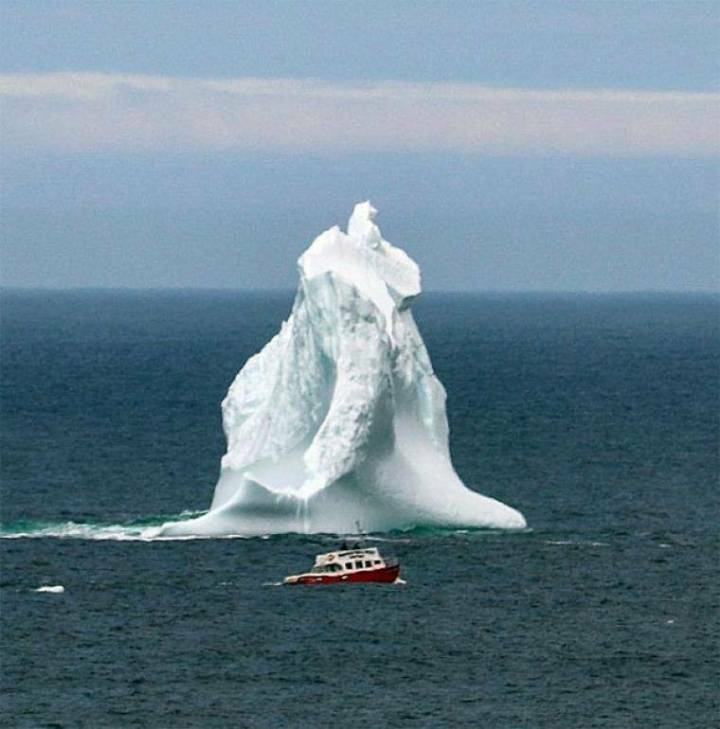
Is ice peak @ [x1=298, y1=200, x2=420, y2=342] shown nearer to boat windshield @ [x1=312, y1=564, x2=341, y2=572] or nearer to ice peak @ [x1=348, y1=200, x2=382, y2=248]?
ice peak @ [x1=348, y1=200, x2=382, y2=248]

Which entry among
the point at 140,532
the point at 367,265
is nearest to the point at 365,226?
the point at 367,265

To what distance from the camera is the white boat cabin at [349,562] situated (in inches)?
2696

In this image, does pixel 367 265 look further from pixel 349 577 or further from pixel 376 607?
pixel 376 607

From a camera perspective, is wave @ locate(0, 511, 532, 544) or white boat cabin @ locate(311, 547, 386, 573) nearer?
white boat cabin @ locate(311, 547, 386, 573)

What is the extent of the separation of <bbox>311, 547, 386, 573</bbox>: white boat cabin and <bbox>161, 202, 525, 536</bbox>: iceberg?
15.0 ft

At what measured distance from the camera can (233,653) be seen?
60.4 meters

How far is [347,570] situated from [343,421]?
21.2 ft

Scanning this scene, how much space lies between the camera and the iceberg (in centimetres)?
7362

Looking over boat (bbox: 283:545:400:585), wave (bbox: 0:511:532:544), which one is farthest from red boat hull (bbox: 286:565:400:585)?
wave (bbox: 0:511:532:544)

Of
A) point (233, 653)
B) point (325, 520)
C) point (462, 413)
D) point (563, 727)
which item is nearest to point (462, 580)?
point (325, 520)

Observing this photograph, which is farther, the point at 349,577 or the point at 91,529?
the point at 91,529

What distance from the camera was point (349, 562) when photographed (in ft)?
225

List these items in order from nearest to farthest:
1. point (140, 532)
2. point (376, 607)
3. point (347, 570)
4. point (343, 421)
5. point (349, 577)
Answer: point (376, 607) < point (347, 570) < point (349, 577) < point (343, 421) < point (140, 532)

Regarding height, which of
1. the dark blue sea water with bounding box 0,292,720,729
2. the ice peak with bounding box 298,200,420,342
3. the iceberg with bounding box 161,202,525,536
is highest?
the ice peak with bounding box 298,200,420,342
